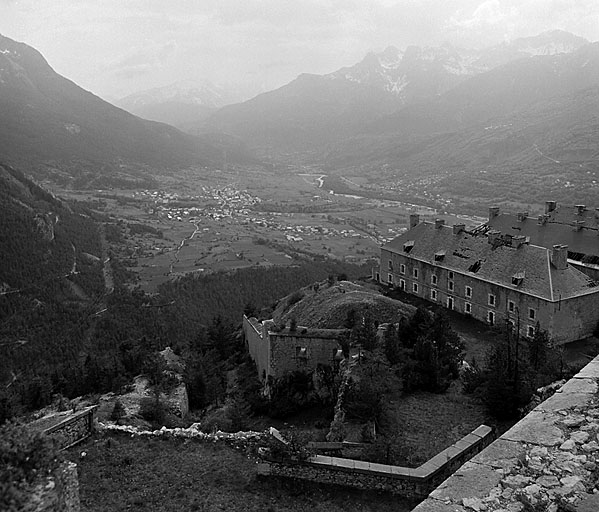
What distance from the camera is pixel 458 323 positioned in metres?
41.8

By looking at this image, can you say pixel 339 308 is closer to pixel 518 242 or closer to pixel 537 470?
pixel 518 242

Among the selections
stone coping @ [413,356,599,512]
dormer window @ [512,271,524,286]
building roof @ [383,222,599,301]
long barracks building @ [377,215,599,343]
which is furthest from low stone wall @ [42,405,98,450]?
dormer window @ [512,271,524,286]

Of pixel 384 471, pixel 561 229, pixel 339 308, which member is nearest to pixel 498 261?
pixel 561 229

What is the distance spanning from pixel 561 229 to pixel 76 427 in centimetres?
4181

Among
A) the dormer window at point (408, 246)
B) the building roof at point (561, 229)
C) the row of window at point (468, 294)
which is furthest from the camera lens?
the dormer window at point (408, 246)

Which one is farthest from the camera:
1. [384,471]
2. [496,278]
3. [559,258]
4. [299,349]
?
[496,278]

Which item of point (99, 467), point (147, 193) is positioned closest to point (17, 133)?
point (147, 193)

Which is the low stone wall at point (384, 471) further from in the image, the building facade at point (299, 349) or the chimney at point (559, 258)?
the chimney at point (559, 258)

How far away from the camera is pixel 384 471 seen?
13.1 m

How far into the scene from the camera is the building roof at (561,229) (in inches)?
1761

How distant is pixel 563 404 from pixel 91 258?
92.8 metres

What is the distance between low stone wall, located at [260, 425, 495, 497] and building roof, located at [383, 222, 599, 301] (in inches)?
1023

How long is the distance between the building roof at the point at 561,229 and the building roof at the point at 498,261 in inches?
217

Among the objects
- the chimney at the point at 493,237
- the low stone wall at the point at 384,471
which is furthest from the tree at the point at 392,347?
the chimney at the point at 493,237
